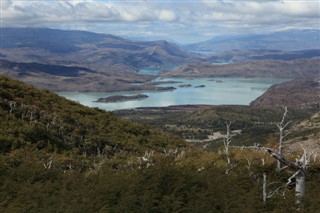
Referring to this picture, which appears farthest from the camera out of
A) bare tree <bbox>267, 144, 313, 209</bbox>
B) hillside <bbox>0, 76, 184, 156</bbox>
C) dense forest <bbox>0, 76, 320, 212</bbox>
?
hillside <bbox>0, 76, 184, 156</bbox>

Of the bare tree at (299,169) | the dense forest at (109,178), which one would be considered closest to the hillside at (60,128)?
the dense forest at (109,178)

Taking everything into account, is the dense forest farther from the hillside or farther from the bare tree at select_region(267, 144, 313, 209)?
the bare tree at select_region(267, 144, 313, 209)

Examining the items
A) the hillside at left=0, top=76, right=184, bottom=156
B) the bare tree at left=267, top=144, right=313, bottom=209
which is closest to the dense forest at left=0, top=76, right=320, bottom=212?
the hillside at left=0, top=76, right=184, bottom=156

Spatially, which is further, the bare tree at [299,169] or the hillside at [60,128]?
the hillside at [60,128]

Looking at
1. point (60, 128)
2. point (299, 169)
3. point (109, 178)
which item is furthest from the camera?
point (60, 128)

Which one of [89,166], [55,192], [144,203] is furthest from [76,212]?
[89,166]

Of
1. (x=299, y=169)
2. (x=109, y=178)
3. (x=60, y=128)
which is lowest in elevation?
(x=60, y=128)

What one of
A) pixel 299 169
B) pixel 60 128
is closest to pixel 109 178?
pixel 299 169

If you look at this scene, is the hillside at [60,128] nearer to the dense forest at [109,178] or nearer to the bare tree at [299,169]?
the dense forest at [109,178]

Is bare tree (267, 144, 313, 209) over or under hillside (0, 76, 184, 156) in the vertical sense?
over

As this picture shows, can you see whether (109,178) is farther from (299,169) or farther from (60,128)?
(60,128)

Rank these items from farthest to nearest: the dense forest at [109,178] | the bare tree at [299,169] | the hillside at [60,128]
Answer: the hillside at [60,128]
the dense forest at [109,178]
the bare tree at [299,169]
